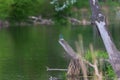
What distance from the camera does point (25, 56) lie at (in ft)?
114

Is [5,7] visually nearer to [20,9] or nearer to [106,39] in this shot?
[20,9]

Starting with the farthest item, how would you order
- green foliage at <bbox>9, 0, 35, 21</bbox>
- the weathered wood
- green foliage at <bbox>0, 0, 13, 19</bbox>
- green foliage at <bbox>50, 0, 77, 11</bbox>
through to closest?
green foliage at <bbox>50, 0, 77, 11</bbox> → green foliage at <bbox>9, 0, 35, 21</bbox> → green foliage at <bbox>0, 0, 13, 19</bbox> → the weathered wood

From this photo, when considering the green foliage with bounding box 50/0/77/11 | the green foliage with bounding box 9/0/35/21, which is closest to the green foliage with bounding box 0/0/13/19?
the green foliage with bounding box 9/0/35/21

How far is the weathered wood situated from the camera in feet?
49.3

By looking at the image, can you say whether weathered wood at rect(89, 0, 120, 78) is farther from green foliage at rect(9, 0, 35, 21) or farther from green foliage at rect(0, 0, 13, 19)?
green foliage at rect(9, 0, 35, 21)

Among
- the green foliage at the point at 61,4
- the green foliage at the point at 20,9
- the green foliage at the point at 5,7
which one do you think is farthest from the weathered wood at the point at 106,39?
the green foliage at the point at 61,4

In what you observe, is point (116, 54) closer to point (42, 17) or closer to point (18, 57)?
point (18, 57)

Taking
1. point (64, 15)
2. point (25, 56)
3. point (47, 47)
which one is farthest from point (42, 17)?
point (25, 56)

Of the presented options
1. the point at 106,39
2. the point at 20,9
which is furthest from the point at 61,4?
the point at 106,39

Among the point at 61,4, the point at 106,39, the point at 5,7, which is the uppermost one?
the point at 106,39

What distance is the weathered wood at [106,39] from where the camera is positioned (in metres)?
15.0

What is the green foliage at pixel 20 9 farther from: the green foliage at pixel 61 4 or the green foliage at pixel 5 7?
the green foliage at pixel 61 4

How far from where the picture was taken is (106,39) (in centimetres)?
1536

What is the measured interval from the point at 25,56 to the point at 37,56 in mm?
784
